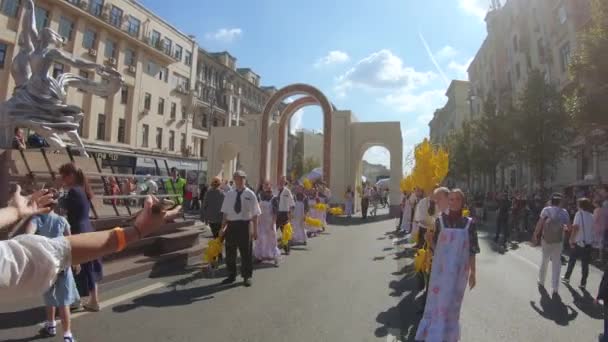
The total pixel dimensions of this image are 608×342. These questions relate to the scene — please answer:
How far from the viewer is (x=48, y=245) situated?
1582mm

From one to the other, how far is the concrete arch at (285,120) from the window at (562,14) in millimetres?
18543

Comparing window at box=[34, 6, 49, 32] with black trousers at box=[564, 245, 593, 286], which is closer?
black trousers at box=[564, 245, 593, 286]

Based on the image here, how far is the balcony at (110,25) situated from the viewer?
29828 mm

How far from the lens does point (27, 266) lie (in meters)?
A: 1.52

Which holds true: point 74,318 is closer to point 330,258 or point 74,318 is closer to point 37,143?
point 330,258

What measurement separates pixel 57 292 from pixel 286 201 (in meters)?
7.74

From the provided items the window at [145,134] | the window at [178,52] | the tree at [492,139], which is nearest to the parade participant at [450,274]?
the tree at [492,139]

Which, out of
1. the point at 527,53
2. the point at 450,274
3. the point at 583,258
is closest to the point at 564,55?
the point at 527,53

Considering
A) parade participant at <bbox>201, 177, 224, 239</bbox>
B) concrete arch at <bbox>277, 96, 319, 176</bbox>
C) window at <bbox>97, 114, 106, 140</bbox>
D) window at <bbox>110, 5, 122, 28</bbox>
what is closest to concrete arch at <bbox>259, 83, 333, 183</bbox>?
concrete arch at <bbox>277, 96, 319, 176</bbox>

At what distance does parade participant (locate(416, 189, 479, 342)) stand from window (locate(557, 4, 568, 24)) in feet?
100

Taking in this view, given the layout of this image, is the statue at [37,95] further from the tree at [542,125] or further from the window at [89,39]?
the window at [89,39]

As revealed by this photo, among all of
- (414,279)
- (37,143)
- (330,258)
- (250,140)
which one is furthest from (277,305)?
(250,140)

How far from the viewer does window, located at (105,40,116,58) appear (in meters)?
33.7

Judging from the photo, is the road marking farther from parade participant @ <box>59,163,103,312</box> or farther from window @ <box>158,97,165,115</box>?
window @ <box>158,97,165,115</box>
